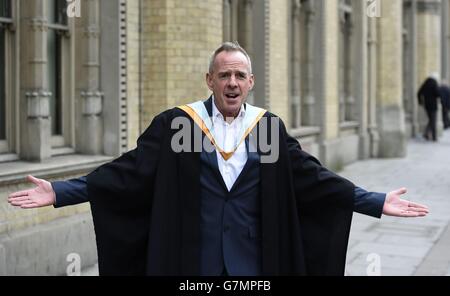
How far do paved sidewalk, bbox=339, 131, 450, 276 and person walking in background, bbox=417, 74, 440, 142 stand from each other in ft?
21.2

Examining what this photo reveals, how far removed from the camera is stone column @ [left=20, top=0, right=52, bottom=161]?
7.21 metres

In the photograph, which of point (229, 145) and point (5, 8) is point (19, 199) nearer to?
point (229, 145)

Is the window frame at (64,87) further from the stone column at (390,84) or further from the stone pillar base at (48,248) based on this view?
the stone column at (390,84)

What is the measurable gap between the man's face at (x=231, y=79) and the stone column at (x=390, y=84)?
51.7 feet

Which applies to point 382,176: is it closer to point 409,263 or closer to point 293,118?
point 293,118

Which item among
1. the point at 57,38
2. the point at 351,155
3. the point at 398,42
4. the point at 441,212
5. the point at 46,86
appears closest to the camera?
the point at 46,86

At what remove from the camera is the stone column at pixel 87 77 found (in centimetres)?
821

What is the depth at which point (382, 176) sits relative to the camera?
14922 mm

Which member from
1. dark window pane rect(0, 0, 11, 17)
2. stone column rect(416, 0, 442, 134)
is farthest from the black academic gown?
stone column rect(416, 0, 442, 134)

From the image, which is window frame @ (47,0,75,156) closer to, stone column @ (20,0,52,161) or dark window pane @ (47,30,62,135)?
dark window pane @ (47,30,62,135)

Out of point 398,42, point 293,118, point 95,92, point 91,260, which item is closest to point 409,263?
point 91,260

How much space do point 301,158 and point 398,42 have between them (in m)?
16.3

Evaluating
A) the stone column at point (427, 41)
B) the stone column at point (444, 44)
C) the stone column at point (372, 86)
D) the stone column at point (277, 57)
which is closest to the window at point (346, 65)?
the stone column at point (372, 86)

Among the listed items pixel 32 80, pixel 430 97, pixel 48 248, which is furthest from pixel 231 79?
pixel 430 97
